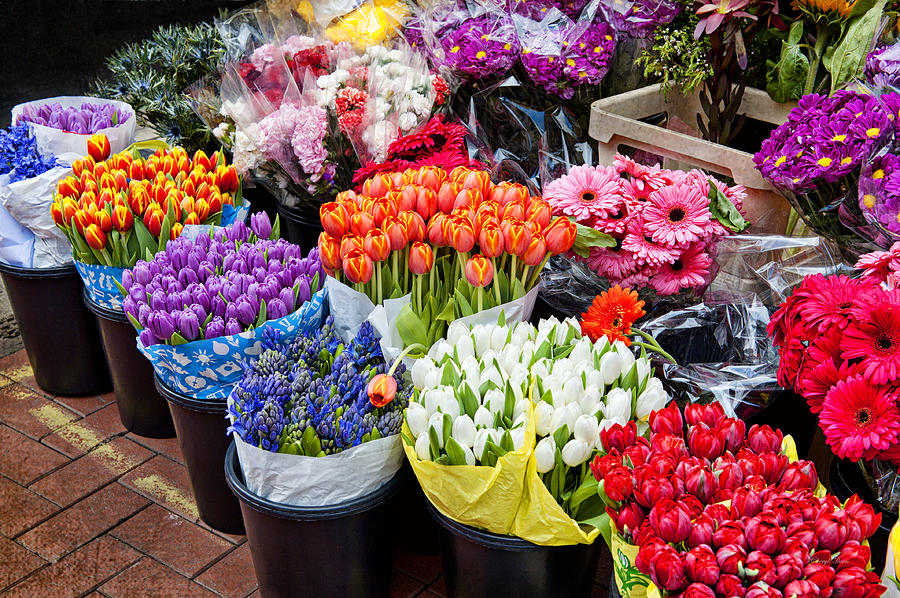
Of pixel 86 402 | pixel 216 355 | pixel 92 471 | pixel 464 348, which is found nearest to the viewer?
pixel 464 348

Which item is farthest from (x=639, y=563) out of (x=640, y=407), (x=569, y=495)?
(x=640, y=407)

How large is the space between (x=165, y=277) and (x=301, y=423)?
62 cm

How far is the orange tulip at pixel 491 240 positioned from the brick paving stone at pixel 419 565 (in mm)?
903

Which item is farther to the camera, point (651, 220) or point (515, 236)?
point (651, 220)

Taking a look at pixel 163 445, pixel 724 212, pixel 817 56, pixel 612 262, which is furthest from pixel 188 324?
pixel 817 56

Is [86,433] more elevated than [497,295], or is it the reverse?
[497,295]

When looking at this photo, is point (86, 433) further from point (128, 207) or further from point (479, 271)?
point (479, 271)

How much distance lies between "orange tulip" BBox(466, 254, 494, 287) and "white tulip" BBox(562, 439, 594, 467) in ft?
1.52

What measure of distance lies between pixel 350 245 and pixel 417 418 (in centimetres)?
47

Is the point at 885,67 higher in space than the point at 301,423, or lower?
higher

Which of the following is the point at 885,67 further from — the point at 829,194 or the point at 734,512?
the point at 734,512

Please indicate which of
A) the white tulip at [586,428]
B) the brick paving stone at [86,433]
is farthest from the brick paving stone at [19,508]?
Result: the white tulip at [586,428]

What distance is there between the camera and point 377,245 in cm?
184

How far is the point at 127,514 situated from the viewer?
2.39 meters
